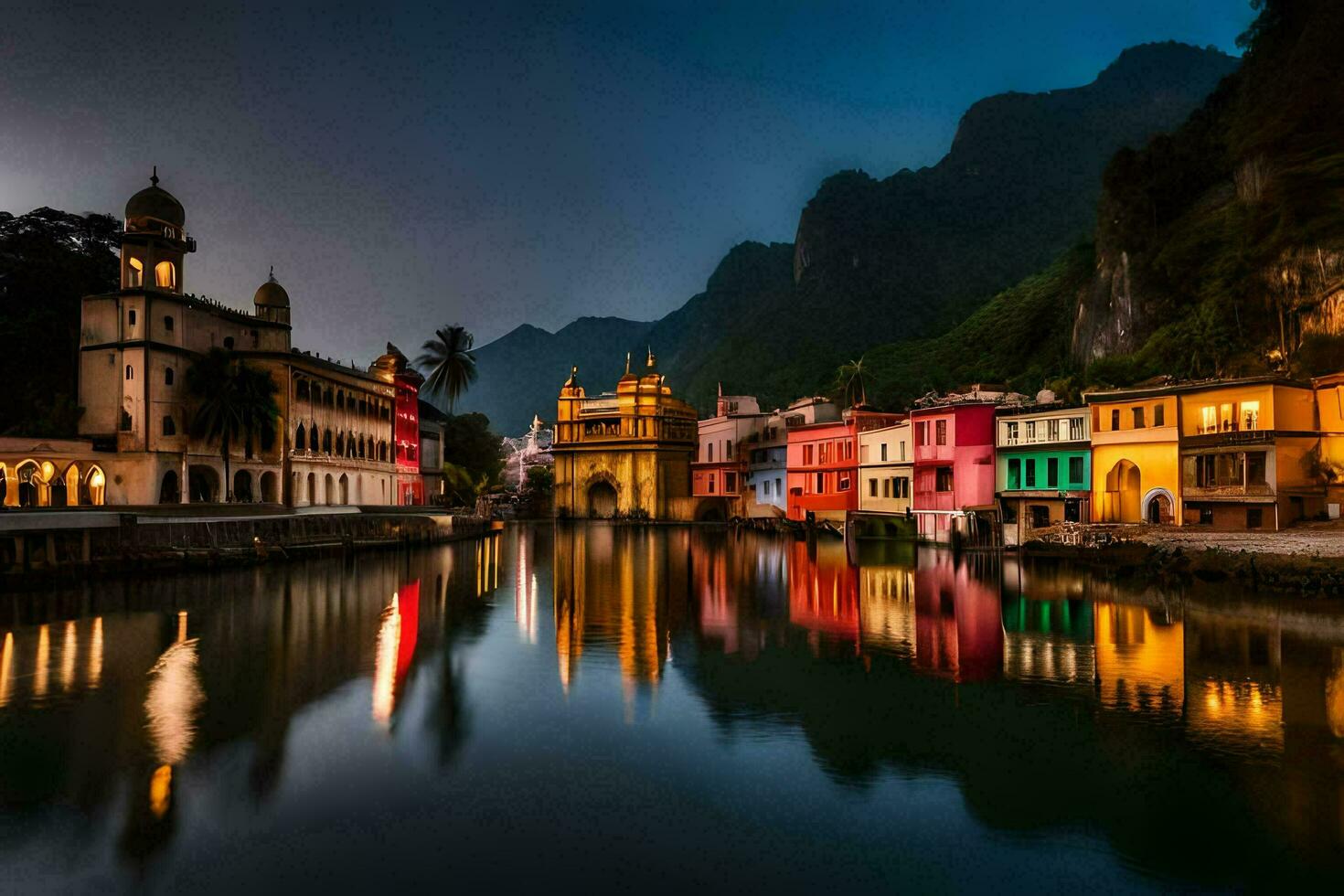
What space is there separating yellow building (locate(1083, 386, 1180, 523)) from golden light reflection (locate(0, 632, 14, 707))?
132 feet

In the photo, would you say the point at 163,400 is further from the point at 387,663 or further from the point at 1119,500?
the point at 1119,500

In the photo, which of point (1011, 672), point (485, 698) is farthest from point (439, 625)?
point (1011, 672)

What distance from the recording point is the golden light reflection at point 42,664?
16062 mm

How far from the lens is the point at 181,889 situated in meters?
8.73

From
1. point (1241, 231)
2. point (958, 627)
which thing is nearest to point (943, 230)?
point (1241, 231)

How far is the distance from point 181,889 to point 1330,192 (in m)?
54.8

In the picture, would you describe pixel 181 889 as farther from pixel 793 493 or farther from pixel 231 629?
pixel 793 493

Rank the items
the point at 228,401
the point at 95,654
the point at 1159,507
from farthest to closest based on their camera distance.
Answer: the point at 228,401, the point at 1159,507, the point at 95,654

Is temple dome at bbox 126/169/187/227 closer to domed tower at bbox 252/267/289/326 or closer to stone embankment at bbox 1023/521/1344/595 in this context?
domed tower at bbox 252/267/289/326

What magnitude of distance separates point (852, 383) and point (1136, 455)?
47213 mm

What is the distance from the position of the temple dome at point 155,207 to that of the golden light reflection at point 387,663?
32.7m

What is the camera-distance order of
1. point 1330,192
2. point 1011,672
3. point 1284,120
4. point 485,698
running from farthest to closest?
point 1284,120 → point 1330,192 → point 1011,672 → point 485,698

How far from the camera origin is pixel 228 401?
151 ft

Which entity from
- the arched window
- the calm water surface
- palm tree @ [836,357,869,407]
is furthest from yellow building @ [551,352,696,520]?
the calm water surface
